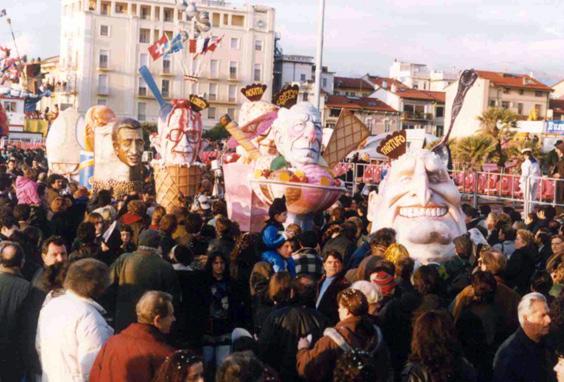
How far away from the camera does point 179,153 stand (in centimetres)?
1912

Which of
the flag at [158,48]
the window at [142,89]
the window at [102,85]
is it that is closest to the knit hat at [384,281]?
the flag at [158,48]

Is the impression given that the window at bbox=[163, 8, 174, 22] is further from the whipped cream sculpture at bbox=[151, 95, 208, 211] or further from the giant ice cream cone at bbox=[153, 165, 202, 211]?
the giant ice cream cone at bbox=[153, 165, 202, 211]

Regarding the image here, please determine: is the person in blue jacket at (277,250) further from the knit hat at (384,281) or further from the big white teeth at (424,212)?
the big white teeth at (424,212)

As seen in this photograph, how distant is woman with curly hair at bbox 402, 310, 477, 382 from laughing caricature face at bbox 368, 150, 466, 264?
5672 millimetres

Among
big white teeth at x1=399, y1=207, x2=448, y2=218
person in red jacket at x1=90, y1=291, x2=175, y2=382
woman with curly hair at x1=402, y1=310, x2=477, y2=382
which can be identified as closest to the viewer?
woman with curly hair at x1=402, y1=310, x2=477, y2=382

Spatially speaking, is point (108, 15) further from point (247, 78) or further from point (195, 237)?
point (195, 237)

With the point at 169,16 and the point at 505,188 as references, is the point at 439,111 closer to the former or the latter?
the point at 169,16

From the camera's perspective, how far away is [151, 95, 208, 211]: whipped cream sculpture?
62.4ft

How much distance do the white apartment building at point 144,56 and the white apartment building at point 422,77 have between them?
1438cm

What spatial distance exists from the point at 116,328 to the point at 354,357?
3170 millimetres

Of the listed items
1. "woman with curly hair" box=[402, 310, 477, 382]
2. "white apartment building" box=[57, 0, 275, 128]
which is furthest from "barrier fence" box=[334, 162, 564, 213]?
"white apartment building" box=[57, 0, 275, 128]

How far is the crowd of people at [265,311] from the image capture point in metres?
5.31

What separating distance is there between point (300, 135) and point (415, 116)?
6315 centimetres

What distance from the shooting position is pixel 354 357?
182 inches
